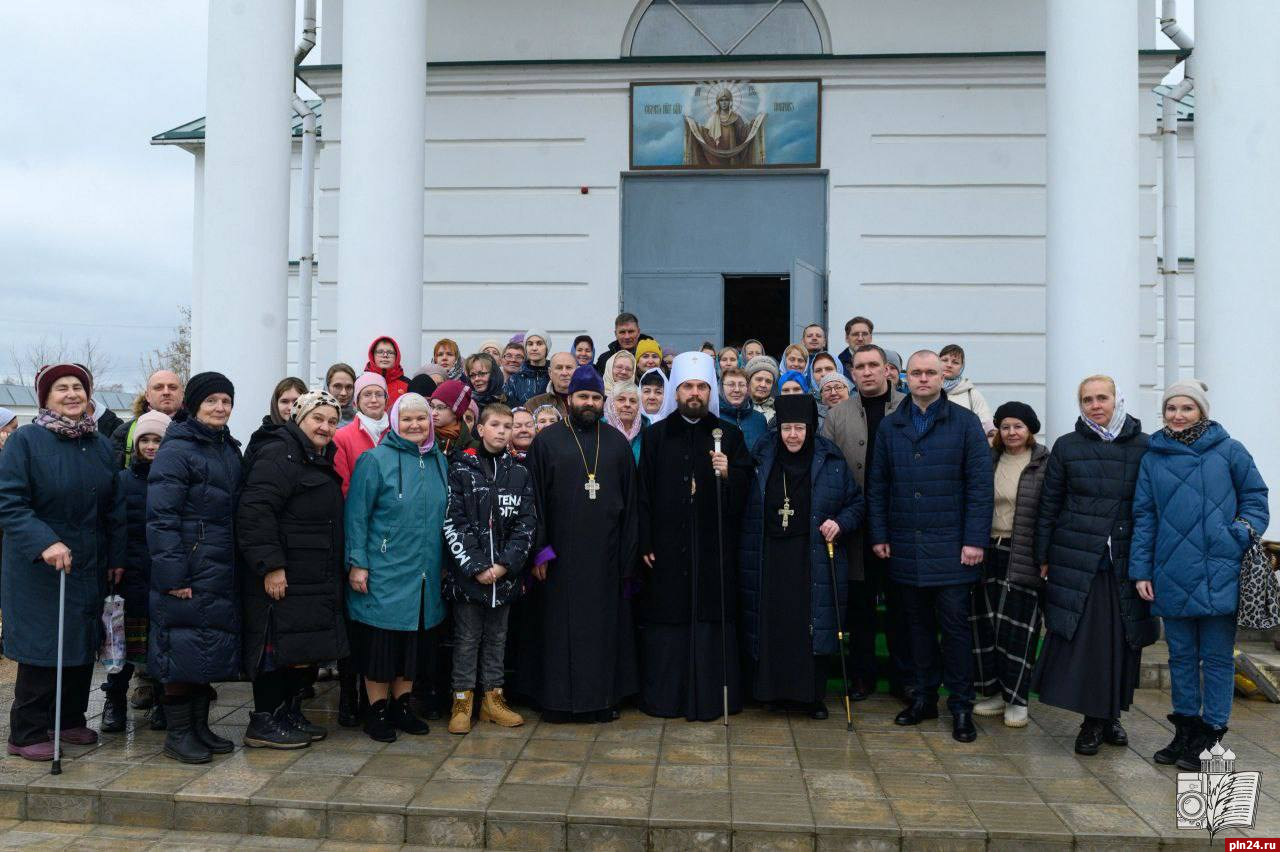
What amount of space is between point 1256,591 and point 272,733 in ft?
15.9

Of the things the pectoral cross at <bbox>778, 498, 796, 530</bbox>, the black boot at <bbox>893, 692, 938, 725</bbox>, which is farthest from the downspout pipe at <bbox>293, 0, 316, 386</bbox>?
the black boot at <bbox>893, 692, 938, 725</bbox>

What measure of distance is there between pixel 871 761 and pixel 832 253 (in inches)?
241

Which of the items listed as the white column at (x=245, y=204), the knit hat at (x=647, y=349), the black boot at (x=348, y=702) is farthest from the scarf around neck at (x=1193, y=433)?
the white column at (x=245, y=204)

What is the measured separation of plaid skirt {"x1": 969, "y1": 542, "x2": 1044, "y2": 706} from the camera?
5367 mm

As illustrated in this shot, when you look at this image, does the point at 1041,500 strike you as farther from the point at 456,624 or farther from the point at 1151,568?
the point at 456,624

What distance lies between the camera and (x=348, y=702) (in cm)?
535

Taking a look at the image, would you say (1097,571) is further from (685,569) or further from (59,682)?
(59,682)

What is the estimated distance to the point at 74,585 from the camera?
4711 mm

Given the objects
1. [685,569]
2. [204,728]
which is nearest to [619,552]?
[685,569]

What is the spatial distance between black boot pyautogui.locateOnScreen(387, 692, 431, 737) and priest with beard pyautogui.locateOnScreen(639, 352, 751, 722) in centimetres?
127

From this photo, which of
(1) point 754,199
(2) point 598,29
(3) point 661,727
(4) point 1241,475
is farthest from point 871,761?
(2) point 598,29

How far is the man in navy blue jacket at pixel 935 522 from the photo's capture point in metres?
5.23

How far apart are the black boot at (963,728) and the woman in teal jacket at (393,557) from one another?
2827 millimetres

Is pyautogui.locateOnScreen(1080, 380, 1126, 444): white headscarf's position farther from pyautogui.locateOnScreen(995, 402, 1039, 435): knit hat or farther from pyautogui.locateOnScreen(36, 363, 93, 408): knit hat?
pyautogui.locateOnScreen(36, 363, 93, 408): knit hat
